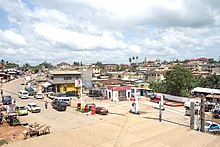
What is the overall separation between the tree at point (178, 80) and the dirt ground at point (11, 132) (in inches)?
1245

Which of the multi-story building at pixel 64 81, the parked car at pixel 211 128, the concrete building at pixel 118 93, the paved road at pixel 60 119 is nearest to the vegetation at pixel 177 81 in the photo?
the concrete building at pixel 118 93

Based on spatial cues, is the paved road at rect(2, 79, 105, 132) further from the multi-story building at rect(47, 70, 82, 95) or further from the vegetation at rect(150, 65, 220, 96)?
the vegetation at rect(150, 65, 220, 96)

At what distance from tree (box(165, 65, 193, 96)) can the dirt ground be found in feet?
104

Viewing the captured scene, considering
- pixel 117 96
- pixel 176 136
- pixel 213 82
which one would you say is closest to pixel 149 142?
pixel 176 136

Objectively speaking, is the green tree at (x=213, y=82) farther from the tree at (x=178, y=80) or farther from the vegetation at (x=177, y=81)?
the tree at (x=178, y=80)

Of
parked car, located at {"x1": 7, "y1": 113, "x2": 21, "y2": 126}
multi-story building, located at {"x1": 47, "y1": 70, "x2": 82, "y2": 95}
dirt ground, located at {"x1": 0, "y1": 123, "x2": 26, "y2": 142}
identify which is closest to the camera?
dirt ground, located at {"x1": 0, "y1": 123, "x2": 26, "y2": 142}

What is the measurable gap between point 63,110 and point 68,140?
47.2ft

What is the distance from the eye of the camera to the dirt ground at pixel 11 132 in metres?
19.1

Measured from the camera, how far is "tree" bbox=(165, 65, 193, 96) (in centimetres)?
4484

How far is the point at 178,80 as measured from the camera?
45.1 m

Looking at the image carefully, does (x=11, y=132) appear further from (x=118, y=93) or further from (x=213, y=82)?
(x=213, y=82)

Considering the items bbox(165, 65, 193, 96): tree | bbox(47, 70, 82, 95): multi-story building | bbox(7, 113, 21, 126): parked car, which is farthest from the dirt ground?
bbox(165, 65, 193, 96): tree

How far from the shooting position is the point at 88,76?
183ft

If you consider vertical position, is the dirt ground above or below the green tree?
below
